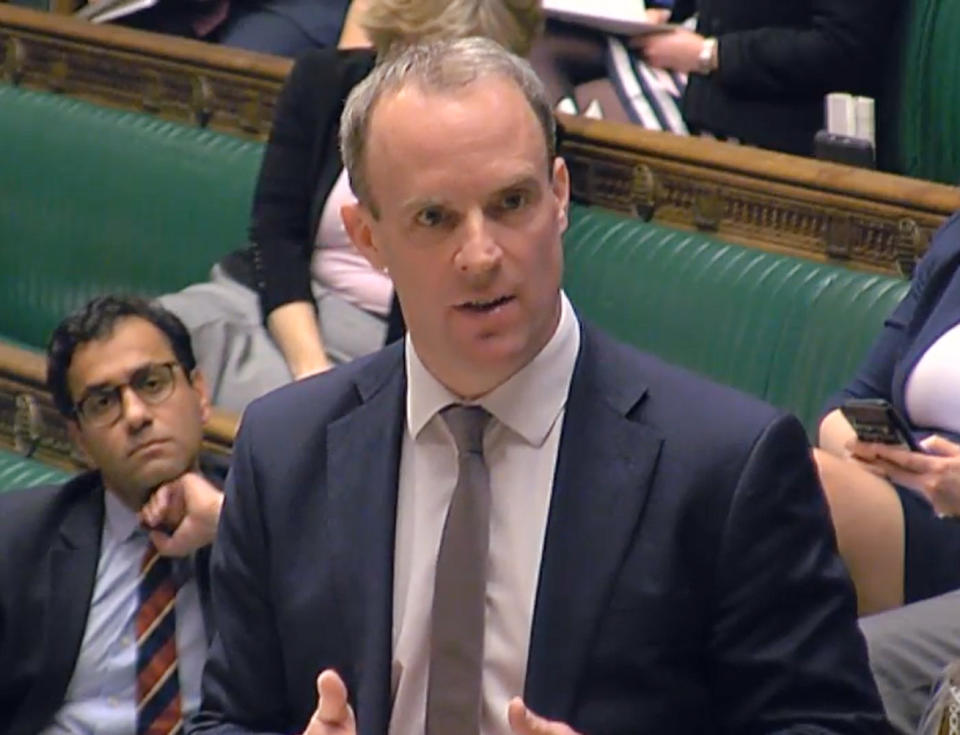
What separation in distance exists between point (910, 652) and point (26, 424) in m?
1.32

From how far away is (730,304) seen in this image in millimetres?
2500

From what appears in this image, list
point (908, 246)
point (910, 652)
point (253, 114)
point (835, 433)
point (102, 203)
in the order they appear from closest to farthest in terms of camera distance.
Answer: point (910, 652) → point (835, 433) → point (908, 246) → point (253, 114) → point (102, 203)

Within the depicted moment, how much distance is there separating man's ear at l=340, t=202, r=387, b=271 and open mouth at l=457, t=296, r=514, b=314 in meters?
0.10

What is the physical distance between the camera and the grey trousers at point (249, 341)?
105 inches

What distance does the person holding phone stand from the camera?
5.57ft

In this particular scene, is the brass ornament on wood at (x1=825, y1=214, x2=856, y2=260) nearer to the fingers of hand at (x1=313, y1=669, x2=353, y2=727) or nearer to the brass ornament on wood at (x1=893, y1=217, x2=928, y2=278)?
the brass ornament on wood at (x1=893, y1=217, x2=928, y2=278)

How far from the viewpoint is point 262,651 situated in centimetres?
143

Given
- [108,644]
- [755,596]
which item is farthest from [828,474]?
[108,644]

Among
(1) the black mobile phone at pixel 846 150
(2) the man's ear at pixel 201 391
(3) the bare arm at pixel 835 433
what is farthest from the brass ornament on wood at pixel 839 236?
(2) the man's ear at pixel 201 391

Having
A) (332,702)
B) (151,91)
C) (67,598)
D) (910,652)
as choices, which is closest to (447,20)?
(67,598)

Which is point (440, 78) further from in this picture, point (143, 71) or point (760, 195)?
point (143, 71)

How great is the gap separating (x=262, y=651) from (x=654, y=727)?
0.28 m

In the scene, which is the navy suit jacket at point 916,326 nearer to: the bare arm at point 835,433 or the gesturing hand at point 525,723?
the bare arm at point 835,433

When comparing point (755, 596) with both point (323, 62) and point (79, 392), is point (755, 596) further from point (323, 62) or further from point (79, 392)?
point (323, 62)
